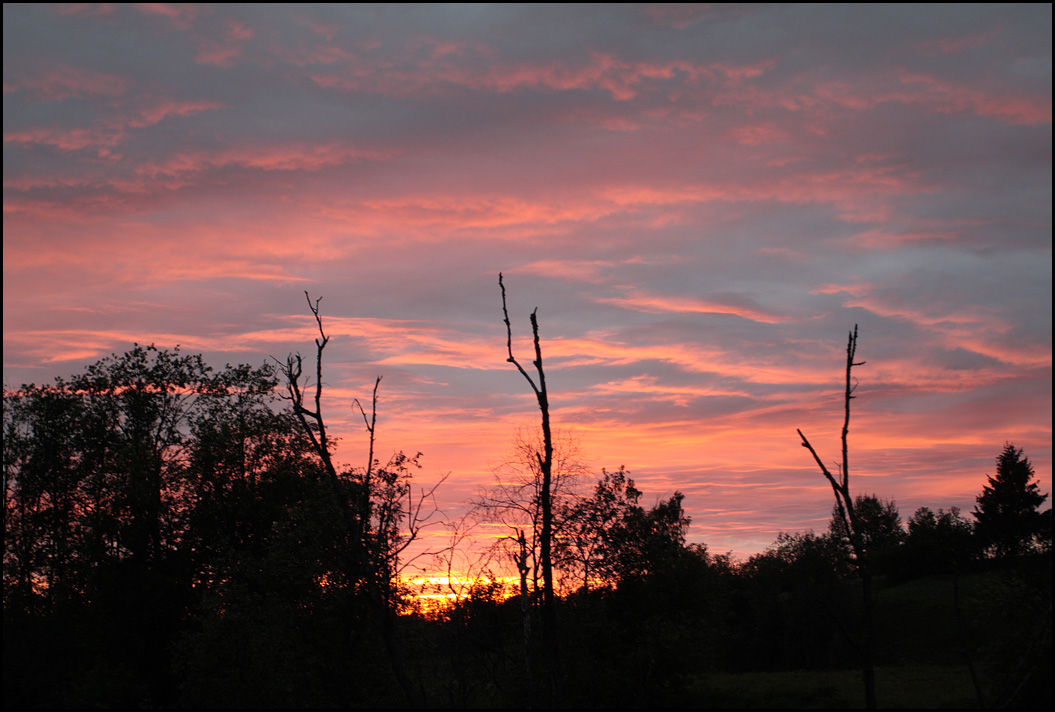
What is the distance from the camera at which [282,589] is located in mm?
31875

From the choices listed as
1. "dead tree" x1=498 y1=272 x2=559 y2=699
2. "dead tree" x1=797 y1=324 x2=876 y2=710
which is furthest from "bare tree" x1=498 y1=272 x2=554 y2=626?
"dead tree" x1=797 y1=324 x2=876 y2=710

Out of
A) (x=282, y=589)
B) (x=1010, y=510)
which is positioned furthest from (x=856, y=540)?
(x=1010, y=510)

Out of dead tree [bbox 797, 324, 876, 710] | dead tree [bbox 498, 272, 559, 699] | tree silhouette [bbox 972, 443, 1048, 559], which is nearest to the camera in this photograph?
dead tree [bbox 797, 324, 876, 710]

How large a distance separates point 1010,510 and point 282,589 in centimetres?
8624

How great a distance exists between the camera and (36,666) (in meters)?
22.1

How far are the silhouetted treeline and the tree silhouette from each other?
3529cm

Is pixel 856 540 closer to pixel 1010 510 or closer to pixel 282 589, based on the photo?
pixel 282 589

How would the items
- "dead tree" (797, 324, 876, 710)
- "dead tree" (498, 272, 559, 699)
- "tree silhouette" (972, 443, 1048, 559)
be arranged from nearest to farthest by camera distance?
"dead tree" (797, 324, 876, 710) < "dead tree" (498, 272, 559, 699) < "tree silhouette" (972, 443, 1048, 559)

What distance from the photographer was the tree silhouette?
87.1 m

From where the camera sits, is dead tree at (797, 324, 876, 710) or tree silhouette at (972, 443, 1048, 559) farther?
tree silhouette at (972, 443, 1048, 559)

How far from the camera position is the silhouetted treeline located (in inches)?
1117

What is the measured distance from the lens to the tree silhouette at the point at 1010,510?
87.1m

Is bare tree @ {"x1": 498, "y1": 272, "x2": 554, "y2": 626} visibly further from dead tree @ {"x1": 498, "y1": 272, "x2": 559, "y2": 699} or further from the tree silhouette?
the tree silhouette

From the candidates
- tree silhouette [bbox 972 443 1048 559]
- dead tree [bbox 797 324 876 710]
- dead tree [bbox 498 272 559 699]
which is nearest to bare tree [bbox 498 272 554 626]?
dead tree [bbox 498 272 559 699]
